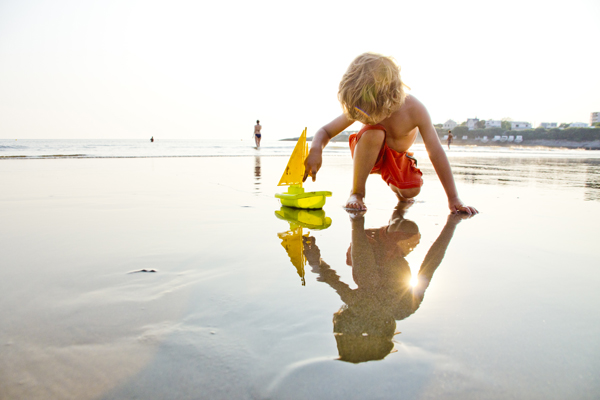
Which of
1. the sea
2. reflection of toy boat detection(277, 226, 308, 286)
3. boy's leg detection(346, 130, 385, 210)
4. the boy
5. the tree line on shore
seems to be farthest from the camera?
the tree line on shore

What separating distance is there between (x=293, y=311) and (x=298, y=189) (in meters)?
1.70

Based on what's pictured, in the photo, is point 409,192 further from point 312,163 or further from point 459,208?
point 312,163

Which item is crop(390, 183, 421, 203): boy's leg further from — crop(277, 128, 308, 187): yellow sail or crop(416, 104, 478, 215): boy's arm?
crop(277, 128, 308, 187): yellow sail

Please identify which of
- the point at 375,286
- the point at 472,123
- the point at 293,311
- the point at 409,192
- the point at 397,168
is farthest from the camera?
the point at 472,123

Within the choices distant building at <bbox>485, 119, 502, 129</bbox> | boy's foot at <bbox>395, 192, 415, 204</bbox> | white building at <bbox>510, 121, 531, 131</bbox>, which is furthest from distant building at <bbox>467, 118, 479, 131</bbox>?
boy's foot at <bbox>395, 192, 415, 204</bbox>

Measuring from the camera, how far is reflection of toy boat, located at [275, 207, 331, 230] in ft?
6.84

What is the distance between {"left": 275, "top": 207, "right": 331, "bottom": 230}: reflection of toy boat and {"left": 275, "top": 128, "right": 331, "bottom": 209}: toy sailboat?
56mm

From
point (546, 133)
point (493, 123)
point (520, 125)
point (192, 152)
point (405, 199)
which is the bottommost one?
point (405, 199)

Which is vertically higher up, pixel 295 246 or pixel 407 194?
pixel 407 194

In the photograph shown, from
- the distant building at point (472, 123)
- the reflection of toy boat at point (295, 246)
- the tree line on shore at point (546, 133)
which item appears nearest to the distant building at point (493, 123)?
the distant building at point (472, 123)

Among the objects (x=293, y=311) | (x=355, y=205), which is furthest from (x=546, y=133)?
(x=293, y=311)

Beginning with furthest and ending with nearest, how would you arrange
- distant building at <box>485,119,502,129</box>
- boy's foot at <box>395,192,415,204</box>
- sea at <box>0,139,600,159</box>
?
distant building at <box>485,119,502,129</box>, sea at <box>0,139,600,159</box>, boy's foot at <box>395,192,415,204</box>

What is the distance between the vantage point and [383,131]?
2.73 meters

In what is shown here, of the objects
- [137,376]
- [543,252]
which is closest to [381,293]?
[137,376]
